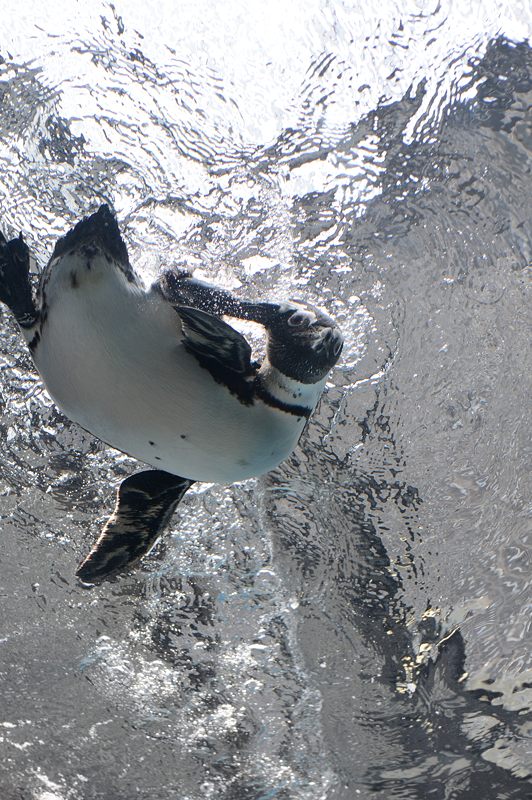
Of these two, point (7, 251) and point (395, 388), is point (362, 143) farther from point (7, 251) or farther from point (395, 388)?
point (7, 251)

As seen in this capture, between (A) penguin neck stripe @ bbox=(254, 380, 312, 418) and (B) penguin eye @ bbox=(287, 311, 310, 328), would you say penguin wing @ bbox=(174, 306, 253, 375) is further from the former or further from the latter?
(B) penguin eye @ bbox=(287, 311, 310, 328)

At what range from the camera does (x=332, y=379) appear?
473 centimetres

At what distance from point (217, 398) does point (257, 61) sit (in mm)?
1911

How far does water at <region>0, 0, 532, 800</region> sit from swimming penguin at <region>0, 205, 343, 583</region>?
1394 mm

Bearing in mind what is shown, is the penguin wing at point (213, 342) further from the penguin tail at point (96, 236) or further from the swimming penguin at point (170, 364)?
the penguin tail at point (96, 236)

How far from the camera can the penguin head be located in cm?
268


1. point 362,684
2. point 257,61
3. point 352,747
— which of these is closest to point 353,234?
point 257,61

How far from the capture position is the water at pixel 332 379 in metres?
3.65

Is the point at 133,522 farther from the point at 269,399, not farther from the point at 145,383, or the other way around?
the point at 269,399

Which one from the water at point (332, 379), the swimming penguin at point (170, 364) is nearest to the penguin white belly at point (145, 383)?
the swimming penguin at point (170, 364)

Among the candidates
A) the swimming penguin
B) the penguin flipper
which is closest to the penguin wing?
the swimming penguin

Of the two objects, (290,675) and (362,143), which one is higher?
(362,143)

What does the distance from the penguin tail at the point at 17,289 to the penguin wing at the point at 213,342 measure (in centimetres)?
77

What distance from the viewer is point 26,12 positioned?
3.61 metres
